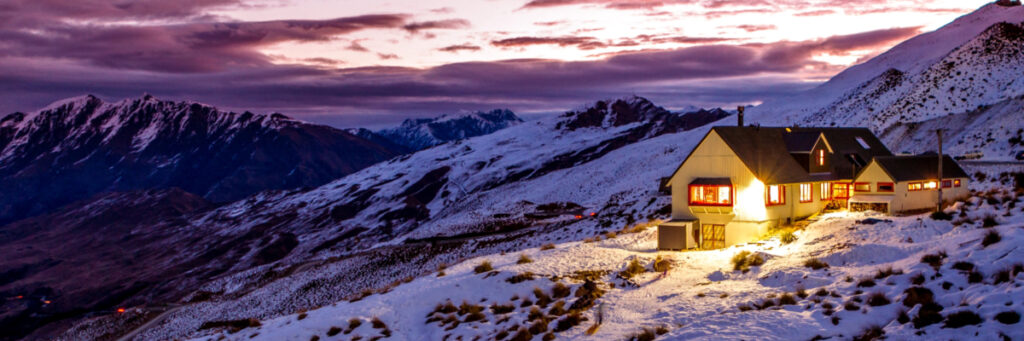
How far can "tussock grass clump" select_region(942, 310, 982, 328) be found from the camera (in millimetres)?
13734

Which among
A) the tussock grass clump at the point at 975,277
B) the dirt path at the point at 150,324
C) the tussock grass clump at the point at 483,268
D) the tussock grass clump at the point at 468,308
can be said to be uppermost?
the tussock grass clump at the point at 975,277

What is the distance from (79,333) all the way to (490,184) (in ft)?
397

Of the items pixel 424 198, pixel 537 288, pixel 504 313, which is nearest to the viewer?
pixel 504 313

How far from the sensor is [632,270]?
28.7 meters

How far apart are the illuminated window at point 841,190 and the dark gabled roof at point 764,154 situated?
343cm

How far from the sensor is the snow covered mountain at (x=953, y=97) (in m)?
68.2

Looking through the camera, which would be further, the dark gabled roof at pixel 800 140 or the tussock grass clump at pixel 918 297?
the dark gabled roof at pixel 800 140

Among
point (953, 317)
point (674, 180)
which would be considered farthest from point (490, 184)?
point (953, 317)

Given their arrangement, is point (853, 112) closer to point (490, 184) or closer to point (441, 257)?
point (441, 257)

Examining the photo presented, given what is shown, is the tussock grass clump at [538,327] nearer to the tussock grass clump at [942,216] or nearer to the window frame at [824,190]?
the tussock grass clump at [942,216]

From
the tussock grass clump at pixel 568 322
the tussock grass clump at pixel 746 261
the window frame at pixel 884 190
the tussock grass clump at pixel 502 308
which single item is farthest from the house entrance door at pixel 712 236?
the tussock grass clump at pixel 568 322

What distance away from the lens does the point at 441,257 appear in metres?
66.6

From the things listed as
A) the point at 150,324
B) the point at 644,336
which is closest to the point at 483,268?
the point at 644,336

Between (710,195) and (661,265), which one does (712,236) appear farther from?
(661,265)
